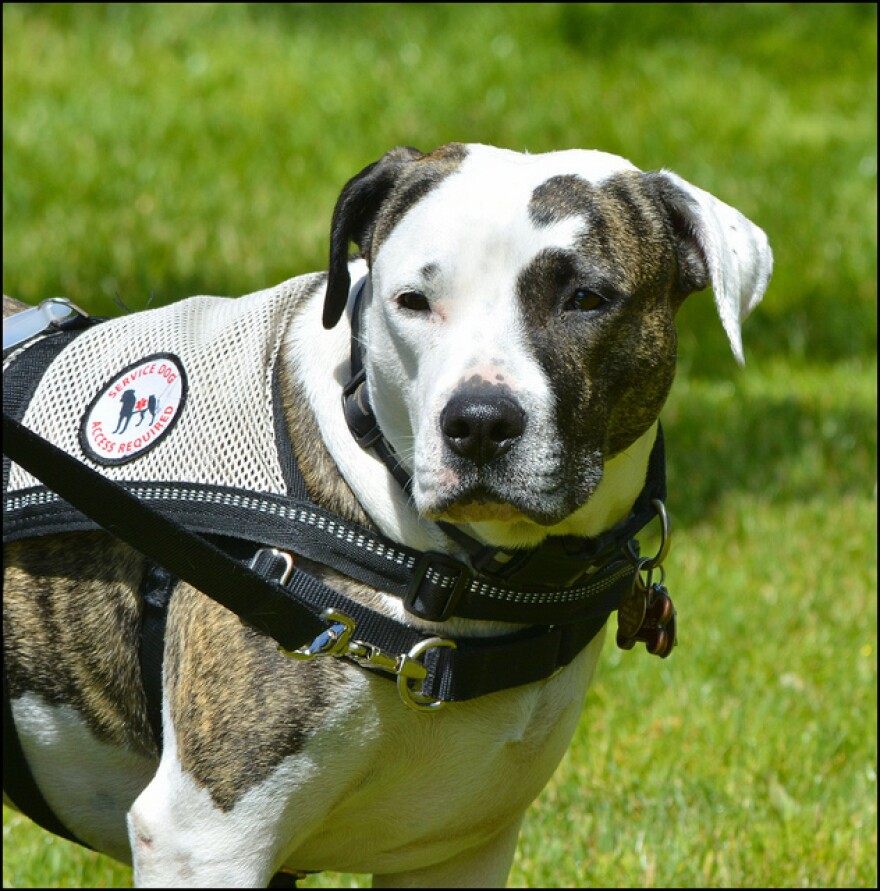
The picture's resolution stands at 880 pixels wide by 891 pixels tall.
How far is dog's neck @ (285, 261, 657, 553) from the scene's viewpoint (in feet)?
7.80

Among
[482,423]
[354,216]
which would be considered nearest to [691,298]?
[354,216]

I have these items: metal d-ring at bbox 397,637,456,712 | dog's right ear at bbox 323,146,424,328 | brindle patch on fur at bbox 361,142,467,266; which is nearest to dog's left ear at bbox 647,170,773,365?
brindle patch on fur at bbox 361,142,467,266

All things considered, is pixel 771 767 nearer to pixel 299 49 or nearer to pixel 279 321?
pixel 279 321

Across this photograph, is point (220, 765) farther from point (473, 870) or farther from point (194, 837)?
point (473, 870)

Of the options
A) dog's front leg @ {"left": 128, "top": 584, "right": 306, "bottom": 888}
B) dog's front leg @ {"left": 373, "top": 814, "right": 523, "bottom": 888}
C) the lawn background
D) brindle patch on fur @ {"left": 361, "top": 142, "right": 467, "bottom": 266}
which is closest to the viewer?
dog's front leg @ {"left": 128, "top": 584, "right": 306, "bottom": 888}

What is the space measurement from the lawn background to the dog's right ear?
1.72m

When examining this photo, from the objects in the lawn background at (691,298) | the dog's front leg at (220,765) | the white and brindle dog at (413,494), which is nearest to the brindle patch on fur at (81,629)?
the white and brindle dog at (413,494)

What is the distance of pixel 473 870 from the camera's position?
2.92m

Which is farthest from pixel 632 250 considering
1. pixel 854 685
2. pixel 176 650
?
pixel 854 685

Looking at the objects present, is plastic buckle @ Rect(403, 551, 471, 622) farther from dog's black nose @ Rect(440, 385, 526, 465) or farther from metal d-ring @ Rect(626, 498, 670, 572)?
metal d-ring @ Rect(626, 498, 670, 572)

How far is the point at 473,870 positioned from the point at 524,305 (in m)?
1.25

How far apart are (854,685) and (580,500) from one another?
8.25 ft

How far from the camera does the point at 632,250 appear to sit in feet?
8.04

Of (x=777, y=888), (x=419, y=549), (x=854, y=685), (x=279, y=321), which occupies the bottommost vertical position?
(x=854, y=685)
